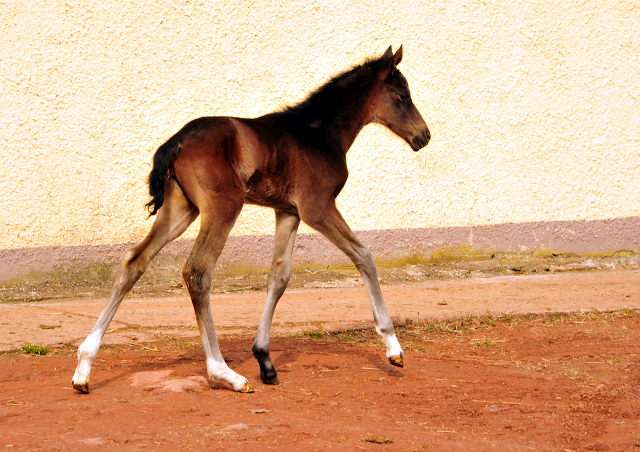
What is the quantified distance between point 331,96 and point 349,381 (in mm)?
2042

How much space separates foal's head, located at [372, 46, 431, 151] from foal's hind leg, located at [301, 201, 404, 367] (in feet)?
3.37

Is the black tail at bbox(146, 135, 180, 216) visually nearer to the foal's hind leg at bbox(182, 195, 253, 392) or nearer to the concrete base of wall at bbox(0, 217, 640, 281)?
the foal's hind leg at bbox(182, 195, 253, 392)

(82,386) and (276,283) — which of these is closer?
(82,386)

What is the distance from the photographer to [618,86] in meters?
9.38

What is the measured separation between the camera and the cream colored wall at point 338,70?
302 inches

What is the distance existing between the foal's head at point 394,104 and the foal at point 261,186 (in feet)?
0.04

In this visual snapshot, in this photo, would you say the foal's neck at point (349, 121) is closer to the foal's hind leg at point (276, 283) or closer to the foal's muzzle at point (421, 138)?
the foal's muzzle at point (421, 138)

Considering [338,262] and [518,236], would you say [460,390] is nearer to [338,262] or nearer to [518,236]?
[338,262]

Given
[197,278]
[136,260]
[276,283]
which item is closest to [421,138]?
[276,283]

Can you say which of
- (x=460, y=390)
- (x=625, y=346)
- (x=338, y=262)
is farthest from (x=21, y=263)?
(x=625, y=346)

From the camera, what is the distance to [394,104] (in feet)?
16.4

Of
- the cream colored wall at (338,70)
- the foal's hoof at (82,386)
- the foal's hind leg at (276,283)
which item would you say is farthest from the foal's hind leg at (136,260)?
the cream colored wall at (338,70)

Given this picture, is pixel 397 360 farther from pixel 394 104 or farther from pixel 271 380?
pixel 394 104

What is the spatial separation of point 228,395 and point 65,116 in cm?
508
